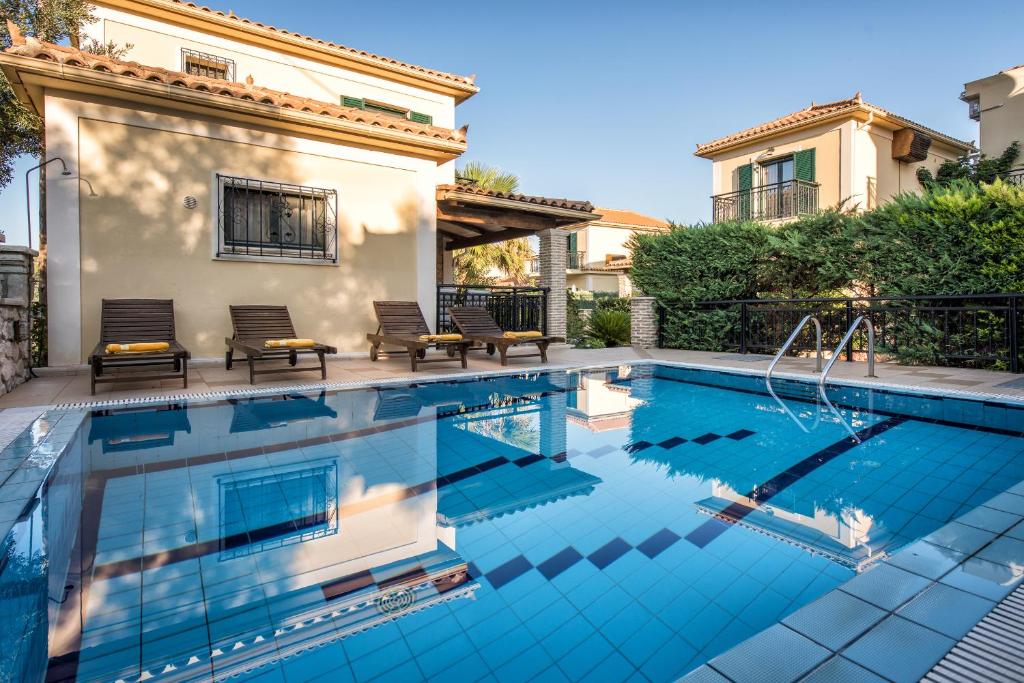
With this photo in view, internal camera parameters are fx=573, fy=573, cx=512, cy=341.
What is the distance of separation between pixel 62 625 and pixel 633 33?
16241mm

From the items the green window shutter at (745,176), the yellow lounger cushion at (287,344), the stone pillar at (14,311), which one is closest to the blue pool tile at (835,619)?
the yellow lounger cushion at (287,344)

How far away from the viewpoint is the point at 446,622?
84.1 inches

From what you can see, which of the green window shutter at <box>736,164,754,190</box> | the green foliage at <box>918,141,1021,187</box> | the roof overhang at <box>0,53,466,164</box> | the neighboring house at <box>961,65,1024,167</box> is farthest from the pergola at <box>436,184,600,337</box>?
the neighboring house at <box>961,65,1024,167</box>

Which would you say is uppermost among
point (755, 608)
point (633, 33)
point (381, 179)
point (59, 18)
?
point (633, 33)

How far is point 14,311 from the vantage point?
652 cm

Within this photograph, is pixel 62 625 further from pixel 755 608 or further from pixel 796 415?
pixel 796 415

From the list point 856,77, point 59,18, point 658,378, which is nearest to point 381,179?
point 658,378

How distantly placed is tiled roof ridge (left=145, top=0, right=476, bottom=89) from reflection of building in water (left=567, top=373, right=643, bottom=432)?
411 inches

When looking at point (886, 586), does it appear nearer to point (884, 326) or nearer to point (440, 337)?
point (440, 337)

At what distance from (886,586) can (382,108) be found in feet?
49.7

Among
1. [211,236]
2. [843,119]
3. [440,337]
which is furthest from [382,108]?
[843,119]

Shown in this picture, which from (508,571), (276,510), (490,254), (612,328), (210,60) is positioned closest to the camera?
(508,571)

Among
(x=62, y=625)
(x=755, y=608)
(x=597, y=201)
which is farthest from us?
(x=597, y=201)

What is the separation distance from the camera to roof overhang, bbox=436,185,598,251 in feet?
34.2
